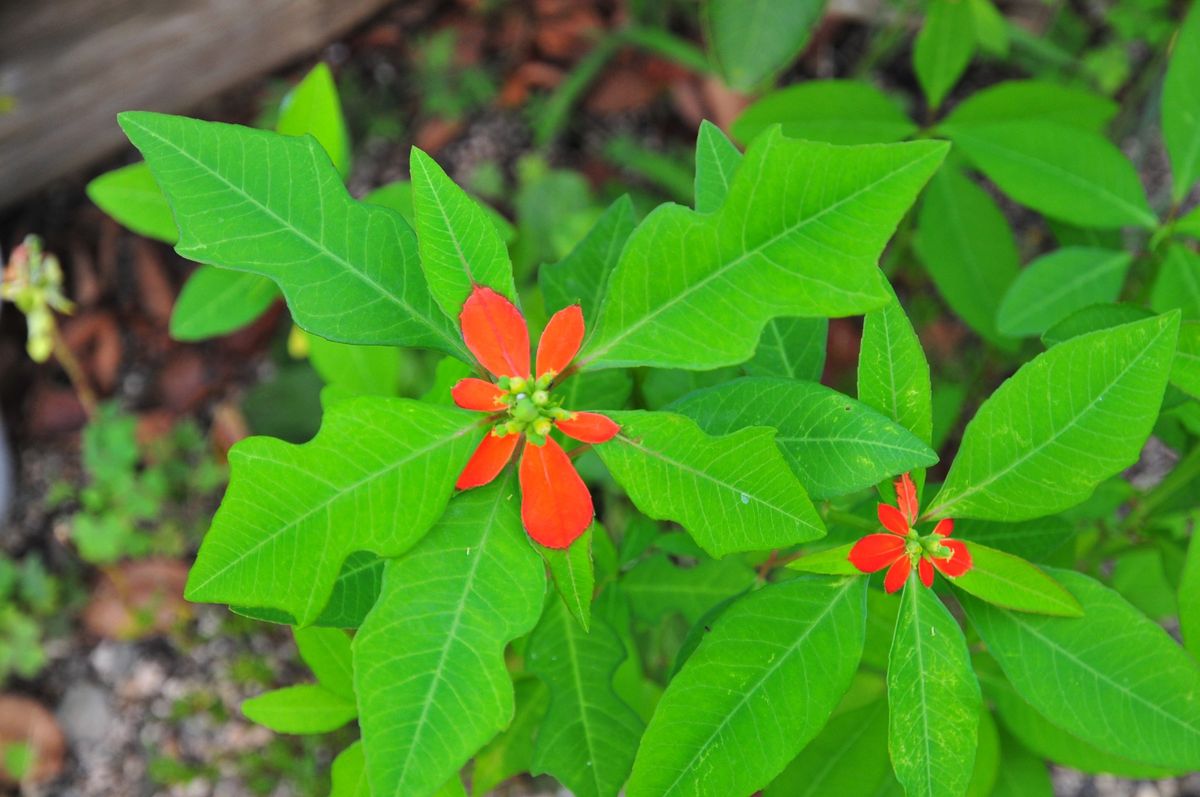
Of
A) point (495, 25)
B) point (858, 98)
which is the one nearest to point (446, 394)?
point (858, 98)

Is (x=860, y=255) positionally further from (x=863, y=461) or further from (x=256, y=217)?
(x=256, y=217)

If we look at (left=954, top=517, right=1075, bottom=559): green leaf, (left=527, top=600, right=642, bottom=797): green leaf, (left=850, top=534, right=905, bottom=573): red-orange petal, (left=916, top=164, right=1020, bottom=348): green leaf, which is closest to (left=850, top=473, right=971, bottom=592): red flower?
(left=850, top=534, right=905, bottom=573): red-orange petal

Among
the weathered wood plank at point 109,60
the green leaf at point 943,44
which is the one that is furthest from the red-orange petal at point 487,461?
the weathered wood plank at point 109,60

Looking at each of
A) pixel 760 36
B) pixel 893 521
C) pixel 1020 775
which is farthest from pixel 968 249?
pixel 893 521

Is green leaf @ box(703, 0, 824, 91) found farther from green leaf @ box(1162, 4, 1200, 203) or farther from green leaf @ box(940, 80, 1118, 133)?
green leaf @ box(1162, 4, 1200, 203)

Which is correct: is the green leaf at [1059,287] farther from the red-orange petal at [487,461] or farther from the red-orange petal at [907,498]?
the red-orange petal at [487,461]
